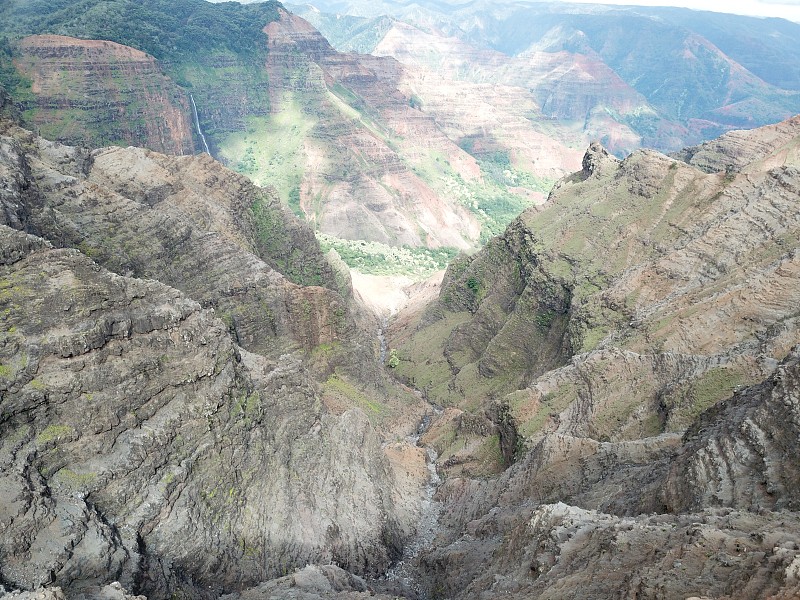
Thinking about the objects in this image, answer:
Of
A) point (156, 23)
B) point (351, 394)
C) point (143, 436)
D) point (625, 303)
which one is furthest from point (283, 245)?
point (156, 23)

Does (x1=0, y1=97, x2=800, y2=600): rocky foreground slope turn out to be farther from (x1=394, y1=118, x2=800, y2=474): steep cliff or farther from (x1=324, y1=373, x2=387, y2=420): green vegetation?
(x1=324, y1=373, x2=387, y2=420): green vegetation

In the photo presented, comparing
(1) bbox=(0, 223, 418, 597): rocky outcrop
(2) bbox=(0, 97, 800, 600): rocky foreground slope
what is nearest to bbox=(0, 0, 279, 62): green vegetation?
(2) bbox=(0, 97, 800, 600): rocky foreground slope

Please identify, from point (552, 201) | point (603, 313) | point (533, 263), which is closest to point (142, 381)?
point (603, 313)

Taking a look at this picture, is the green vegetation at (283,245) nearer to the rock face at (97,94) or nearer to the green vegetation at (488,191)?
the rock face at (97,94)

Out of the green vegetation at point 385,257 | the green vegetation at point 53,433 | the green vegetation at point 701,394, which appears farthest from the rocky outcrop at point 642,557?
the green vegetation at point 385,257

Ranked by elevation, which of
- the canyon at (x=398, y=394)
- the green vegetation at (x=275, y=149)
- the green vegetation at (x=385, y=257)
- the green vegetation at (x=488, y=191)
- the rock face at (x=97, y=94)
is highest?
the canyon at (x=398, y=394)

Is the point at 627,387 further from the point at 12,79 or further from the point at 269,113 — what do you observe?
the point at 269,113
